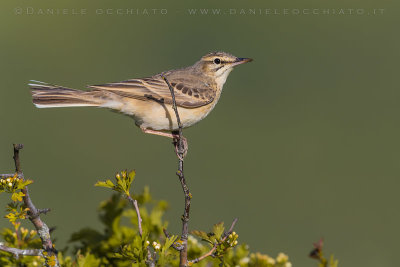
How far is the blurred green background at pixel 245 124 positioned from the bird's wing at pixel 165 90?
76.7 inches

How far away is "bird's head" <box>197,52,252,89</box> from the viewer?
5.49 meters

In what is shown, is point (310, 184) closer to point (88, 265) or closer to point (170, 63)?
point (170, 63)

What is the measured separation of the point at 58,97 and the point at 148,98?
73cm

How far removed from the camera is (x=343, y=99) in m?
11.8

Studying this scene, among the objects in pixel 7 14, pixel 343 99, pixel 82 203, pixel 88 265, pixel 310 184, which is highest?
pixel 7 14

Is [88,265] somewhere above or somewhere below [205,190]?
below

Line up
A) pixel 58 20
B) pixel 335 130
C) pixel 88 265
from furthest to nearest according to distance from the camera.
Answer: pixel 58 20
pixel 335 130
pixel 88 265

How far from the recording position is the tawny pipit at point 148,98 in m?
4.46

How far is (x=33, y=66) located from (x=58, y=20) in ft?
8.93

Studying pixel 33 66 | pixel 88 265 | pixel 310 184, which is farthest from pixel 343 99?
pixel 88 265

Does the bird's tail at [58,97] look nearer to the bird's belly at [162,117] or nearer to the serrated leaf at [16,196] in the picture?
the bird's belly at [162,117]

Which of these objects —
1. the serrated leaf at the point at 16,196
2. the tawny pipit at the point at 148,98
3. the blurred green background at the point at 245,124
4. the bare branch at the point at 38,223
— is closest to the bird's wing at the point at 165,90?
the tawny pipit at the point at 148,98

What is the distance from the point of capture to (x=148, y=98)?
4.49 metres

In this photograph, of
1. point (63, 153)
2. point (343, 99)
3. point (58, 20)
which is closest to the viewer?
point (63, 153)
